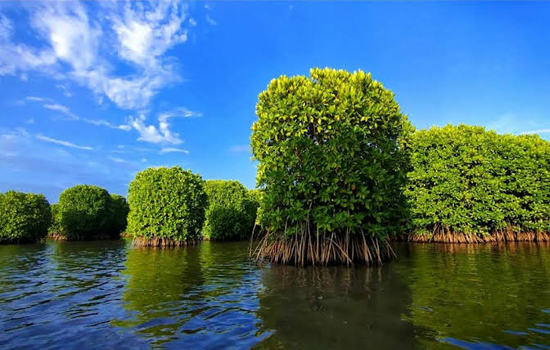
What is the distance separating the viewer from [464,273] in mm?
11031

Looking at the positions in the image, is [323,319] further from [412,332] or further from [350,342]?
[412,332]

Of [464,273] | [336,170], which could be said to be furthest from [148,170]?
[464,273]

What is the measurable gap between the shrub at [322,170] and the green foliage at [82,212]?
28.0 metres

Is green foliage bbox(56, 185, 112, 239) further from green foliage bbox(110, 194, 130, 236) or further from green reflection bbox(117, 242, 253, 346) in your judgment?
green reflection bbox(117, 242, 253, 346)

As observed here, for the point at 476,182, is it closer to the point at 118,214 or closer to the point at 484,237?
the point at 484,237

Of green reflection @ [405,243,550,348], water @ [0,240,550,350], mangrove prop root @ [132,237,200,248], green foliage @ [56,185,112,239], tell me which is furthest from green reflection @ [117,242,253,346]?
green foliage @ [56,185,112,239]

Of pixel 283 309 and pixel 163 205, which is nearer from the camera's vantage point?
pixel 283 309

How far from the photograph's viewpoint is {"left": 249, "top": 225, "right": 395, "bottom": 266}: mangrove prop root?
13242mm

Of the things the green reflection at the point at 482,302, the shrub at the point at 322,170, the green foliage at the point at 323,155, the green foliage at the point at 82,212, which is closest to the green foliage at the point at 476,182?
the green foliage at the point at 323,155

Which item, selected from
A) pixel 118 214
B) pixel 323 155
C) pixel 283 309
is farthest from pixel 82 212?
pixel 283 309

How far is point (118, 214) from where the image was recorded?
41.7m

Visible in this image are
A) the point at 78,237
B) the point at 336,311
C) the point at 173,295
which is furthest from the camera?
the point at 78,237

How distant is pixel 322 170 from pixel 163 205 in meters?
16.0

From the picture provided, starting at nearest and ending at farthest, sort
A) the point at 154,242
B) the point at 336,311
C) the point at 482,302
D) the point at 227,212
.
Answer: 1. the point at 336,311
2. the point at 482,302
3. the point at 154,242
4. the point at 227,212
